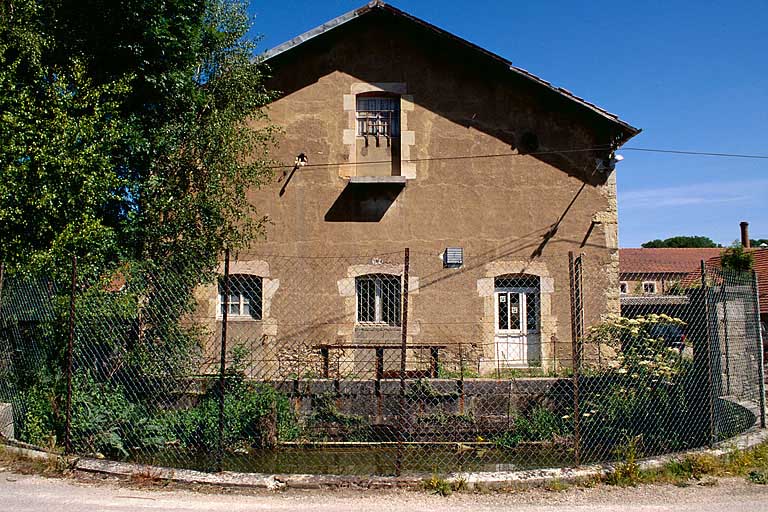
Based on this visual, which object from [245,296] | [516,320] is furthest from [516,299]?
[245,296]

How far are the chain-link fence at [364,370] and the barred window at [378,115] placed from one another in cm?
254

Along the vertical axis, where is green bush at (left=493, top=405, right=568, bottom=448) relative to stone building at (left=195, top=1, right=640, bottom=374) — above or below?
below

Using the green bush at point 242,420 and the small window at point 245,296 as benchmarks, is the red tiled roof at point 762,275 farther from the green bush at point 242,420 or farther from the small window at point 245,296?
the green bush at point 242,420

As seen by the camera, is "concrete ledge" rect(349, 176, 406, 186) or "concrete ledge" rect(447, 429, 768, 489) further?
"concrete ledge" rect(349, 176, 406, 186)

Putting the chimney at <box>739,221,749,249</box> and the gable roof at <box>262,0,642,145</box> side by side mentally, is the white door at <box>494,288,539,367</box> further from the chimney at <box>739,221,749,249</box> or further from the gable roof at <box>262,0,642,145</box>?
the chimney at <box>739,221,749,249</box>

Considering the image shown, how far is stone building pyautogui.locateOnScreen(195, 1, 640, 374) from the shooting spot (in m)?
13.1

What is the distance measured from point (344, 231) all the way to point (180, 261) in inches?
147

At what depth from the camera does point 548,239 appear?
13.2 metres

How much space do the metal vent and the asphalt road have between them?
719 centimetres

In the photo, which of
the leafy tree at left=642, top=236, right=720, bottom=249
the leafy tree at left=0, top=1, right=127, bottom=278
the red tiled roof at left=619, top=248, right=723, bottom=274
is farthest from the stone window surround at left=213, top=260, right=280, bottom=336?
the leafy tree at left=642, top=236, right=720, bottom=249

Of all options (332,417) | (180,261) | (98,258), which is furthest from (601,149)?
(98,258)

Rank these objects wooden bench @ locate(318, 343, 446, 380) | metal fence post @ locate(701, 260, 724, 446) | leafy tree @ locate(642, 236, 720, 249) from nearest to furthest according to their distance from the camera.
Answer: metal fence post @ locate(701, 260, 724, 446) → wooden bench @ locate(318, 343, 446, 380) → leafy tree @ locate(642, 236, 720, 249)

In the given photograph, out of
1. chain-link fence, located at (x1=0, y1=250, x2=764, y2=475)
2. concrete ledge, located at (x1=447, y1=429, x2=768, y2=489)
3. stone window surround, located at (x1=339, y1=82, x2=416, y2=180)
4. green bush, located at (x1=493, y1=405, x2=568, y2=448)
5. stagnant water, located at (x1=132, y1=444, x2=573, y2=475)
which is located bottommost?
stagnant water, located at (x1=132, y1=444, x2=573, y2=475)

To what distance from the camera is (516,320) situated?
1331 cm
